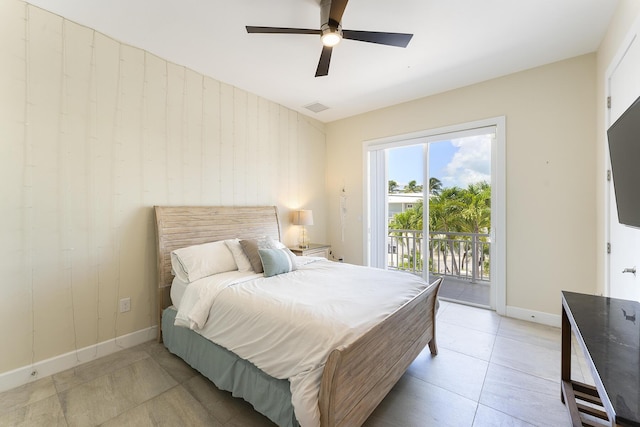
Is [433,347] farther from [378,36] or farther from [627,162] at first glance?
[378,36]

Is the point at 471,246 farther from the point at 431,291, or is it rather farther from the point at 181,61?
the point at 181,61

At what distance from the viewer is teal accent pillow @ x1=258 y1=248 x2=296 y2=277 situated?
8.33ft

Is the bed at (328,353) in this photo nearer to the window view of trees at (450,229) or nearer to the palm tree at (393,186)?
the window view of trees at (450,229)

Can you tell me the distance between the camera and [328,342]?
4.60ft

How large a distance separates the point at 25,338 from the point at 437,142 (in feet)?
15.6

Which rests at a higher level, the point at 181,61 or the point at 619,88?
the point at 181,61

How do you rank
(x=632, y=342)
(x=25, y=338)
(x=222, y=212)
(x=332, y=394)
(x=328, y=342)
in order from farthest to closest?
1. (x=222, y=212)
2. (x=25, y=338)
3. (x=328, y=342)
4. (x=332, y=394)
5. (x=632, y=342)

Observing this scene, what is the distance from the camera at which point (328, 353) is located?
135 centimetres

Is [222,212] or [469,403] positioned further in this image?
[222,212]

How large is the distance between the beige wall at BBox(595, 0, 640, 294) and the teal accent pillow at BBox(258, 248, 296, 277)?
2.96 meters

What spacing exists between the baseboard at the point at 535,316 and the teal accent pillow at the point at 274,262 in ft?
8.87

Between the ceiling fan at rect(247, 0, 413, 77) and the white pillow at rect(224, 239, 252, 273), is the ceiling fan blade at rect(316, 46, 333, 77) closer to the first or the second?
the ceiling fan at rect(247, 0, 413, 77)

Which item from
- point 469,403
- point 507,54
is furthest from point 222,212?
point 507,54

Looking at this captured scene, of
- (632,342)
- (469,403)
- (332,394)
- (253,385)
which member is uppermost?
(632,342)
